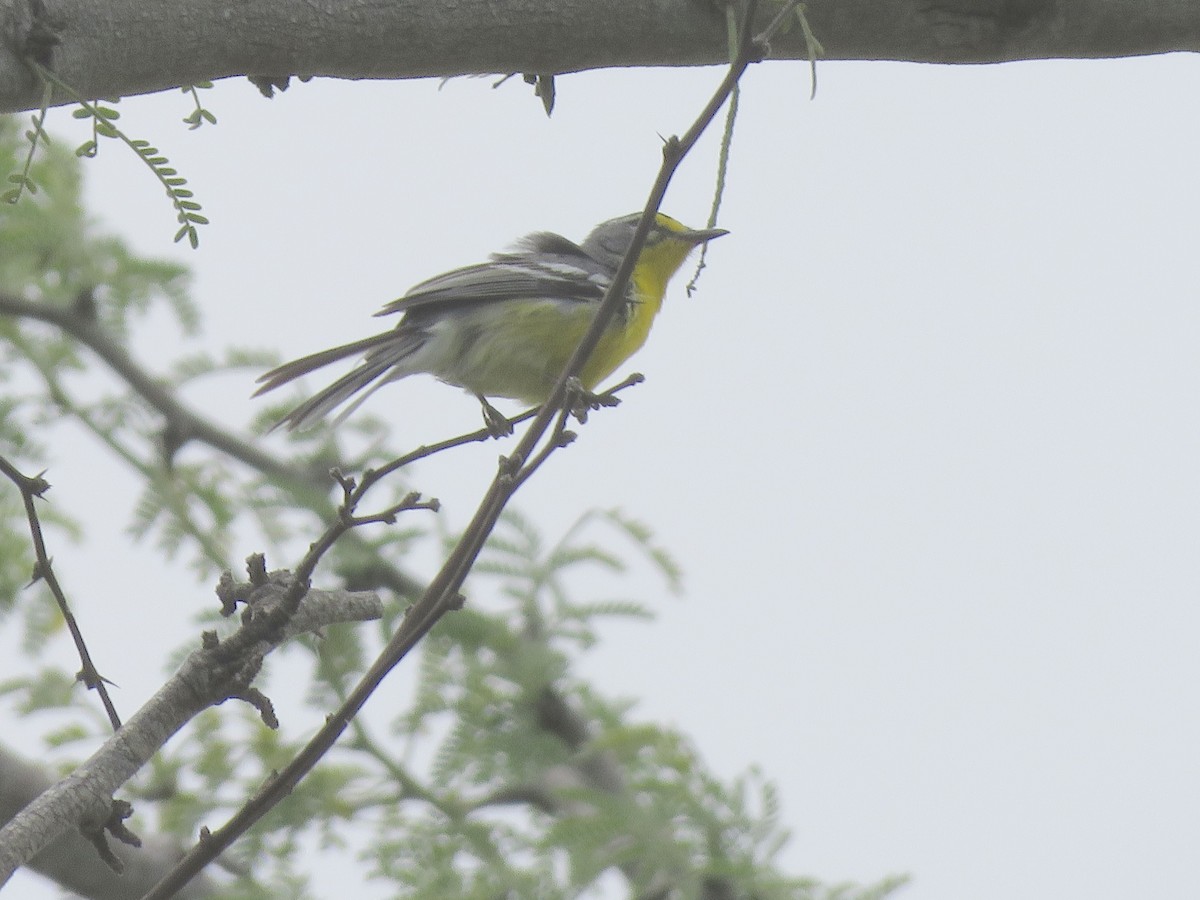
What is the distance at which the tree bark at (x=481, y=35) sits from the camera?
6.28 ft

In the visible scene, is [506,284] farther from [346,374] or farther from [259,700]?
[259,700]

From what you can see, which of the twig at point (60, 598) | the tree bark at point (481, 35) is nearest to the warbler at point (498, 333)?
the tree bark at point (481, 35)

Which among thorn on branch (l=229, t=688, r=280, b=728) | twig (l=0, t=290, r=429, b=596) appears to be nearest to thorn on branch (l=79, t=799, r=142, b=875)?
thorn on branch (l=229, t=688, r=280, b=728)

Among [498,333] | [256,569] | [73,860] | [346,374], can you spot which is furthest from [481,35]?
[498,333]

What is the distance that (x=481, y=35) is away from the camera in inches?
84.6

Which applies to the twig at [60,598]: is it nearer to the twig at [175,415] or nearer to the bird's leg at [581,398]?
the bird's leg at [581,398]

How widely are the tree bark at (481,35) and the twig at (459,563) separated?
0.66m

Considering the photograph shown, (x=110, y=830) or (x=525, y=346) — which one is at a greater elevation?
(x=525, y=346)

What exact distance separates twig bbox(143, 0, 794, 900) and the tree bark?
664 millimetres

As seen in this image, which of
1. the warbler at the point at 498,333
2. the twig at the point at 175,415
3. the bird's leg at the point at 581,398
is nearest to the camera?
the bird's leg at the point at 581,398

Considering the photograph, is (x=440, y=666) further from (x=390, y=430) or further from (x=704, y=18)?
(x=704, y=18)

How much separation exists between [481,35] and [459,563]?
3.44 ft

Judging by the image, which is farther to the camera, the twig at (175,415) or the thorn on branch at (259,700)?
the twig at (175,415)

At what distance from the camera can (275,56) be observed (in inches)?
81.0
